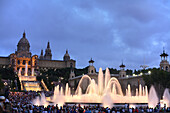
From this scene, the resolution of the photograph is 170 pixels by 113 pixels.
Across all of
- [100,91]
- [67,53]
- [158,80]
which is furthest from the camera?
[67,53]

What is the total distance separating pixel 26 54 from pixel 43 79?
33.9 meters

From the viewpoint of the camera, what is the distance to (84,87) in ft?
227

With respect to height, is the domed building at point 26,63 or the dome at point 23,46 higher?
the dome at point 23,46

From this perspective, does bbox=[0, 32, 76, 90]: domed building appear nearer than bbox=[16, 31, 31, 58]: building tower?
Yes

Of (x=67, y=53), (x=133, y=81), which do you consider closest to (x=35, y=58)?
(x=67, y=53)

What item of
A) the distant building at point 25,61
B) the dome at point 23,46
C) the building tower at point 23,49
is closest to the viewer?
the distant building at point 25,61

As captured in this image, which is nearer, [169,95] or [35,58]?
[169,95]

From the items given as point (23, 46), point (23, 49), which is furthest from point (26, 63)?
point (23, 46)

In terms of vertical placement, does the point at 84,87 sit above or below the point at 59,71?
below

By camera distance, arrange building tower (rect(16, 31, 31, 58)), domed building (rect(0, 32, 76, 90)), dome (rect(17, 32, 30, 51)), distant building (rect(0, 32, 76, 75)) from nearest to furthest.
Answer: domed building (rect(0, 32, 76, 90))
distant building (rect(0, 32, 76, 75))
building tower (rect(16, 31, 31, 58))
dome (rect(17, 32, 30, 51))

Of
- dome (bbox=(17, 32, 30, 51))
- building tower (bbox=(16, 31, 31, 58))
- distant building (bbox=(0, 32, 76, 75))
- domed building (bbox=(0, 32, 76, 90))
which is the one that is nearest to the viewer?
domed building (bbox=(0, 32, 76, 90))

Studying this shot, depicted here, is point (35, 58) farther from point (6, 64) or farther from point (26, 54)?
point (6, 64)

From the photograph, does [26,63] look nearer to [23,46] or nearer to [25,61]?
[25,61]

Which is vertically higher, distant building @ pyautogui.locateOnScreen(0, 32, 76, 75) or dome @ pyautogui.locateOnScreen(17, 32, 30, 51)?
dome @ pyautogui.locateOnScreen(17, 32, 30, 51)
